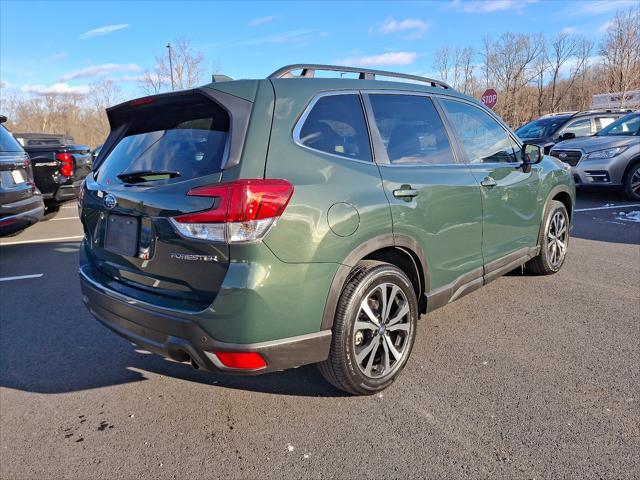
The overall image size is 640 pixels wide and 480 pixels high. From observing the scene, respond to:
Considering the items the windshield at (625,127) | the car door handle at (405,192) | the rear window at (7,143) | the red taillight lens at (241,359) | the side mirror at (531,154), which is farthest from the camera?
the windshield at (625,127)

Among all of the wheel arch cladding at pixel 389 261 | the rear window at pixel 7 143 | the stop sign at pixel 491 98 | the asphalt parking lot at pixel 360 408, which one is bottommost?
the asphalt parking lot at pixel 360 408

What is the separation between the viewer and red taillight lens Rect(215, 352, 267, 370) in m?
2.30

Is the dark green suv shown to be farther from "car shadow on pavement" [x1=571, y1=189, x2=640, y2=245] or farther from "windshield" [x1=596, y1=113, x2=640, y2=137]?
"windshield" [x1=596, y1=113, x2=640, y2=137]

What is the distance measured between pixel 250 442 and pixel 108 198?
5.26 ft

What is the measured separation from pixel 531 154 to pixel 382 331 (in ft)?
8.45

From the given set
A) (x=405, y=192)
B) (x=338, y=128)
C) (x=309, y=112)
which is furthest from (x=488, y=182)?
(x=309, y=112)

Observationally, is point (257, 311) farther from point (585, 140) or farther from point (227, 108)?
point (585, 140)

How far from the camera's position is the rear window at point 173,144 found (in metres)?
2.40

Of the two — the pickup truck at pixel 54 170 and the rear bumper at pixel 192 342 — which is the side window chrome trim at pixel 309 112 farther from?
the pickup truck at pixel 54 170

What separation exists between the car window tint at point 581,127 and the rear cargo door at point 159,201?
40.4ft

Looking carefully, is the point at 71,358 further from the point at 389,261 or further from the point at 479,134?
the point at 479,134

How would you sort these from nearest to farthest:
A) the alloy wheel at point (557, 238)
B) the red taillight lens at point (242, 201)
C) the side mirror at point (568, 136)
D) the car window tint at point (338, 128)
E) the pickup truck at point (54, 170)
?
the red taillight lens at point (242, 201) < the car window tint at point (338, 128) < the alloy wheel at point (557, 238) < the pickup truck at point (54, 170) < the side mirror at point (568, 136)

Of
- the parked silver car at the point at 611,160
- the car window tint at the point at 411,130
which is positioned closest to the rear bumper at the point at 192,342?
the car window tint at the point at 411,130

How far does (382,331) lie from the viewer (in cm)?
287
